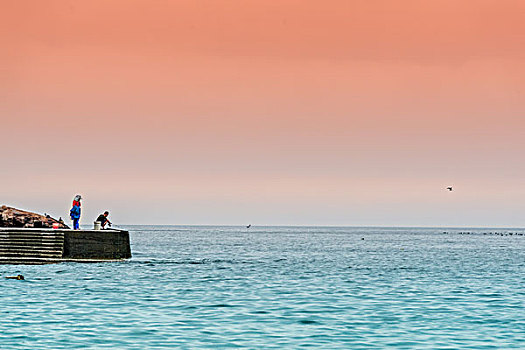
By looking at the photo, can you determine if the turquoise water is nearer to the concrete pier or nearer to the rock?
the concrete pier

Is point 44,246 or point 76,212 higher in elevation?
point 76,212

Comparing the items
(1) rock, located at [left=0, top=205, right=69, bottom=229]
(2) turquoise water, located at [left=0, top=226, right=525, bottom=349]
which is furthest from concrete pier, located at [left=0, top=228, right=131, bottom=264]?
(1) rock, located at [left=0, top=205, right=69, bottom=229]

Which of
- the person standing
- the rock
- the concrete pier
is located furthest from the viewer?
the rock

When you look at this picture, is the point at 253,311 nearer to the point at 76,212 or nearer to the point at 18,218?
the point at 76,212

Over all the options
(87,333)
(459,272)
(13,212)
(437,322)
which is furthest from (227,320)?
(13,212)

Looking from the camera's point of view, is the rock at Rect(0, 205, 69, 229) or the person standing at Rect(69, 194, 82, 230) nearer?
the person standing at Rect(69, 194, 82, 230)

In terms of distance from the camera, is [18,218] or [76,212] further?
[18,218]

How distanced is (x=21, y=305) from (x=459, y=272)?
37.6 meters

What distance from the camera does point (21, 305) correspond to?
3469cm

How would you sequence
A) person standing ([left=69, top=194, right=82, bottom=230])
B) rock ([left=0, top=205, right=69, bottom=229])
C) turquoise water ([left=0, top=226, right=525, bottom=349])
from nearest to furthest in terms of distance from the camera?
turquoise water ([left=0, top=226, right=525, bottom=349])
person standing ([left=69, top=194, right=82, bottom=230])
rock ([left=0, top=205, right=69, bottom=229])

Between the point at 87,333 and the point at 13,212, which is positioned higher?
the point at 13,212

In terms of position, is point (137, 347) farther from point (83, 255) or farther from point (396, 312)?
point (83, 255)

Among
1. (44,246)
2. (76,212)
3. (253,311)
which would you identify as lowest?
(253,311)

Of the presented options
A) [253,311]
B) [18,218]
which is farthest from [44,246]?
[18,218]
